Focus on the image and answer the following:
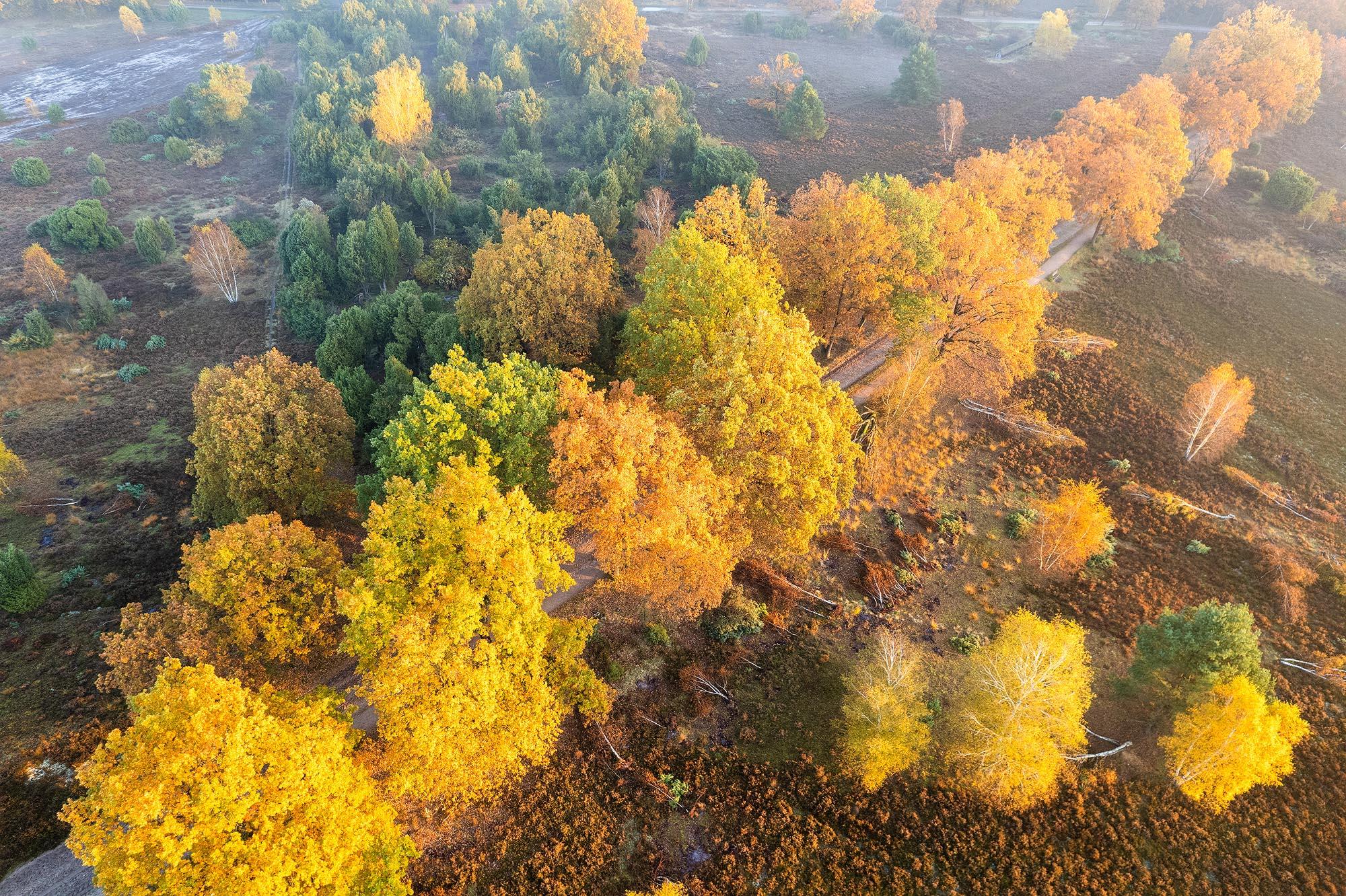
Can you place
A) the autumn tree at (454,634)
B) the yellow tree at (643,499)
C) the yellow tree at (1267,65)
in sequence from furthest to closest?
the yellow tree at (1267,65) < the yellow tree at (643,499) < the autumn tree at (454,634)

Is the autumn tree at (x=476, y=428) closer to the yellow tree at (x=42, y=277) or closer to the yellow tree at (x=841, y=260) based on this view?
the yellow tree at (x=841, y=260)

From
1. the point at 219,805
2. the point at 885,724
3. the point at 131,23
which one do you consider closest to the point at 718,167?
the point at 885,724

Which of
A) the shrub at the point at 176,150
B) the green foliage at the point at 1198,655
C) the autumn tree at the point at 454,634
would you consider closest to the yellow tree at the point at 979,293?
the green foliage at the point at 1198,655

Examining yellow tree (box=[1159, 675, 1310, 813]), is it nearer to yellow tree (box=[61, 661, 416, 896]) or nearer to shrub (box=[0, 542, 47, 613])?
yellow tree (box=[61, 661, 416, 896])

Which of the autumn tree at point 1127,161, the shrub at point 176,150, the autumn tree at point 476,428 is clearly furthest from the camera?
the shrub at point 176,150

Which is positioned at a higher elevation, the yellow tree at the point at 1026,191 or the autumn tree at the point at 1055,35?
the autumn tree at the point at 1055,35

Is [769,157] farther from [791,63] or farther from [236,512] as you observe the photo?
[236,512]
